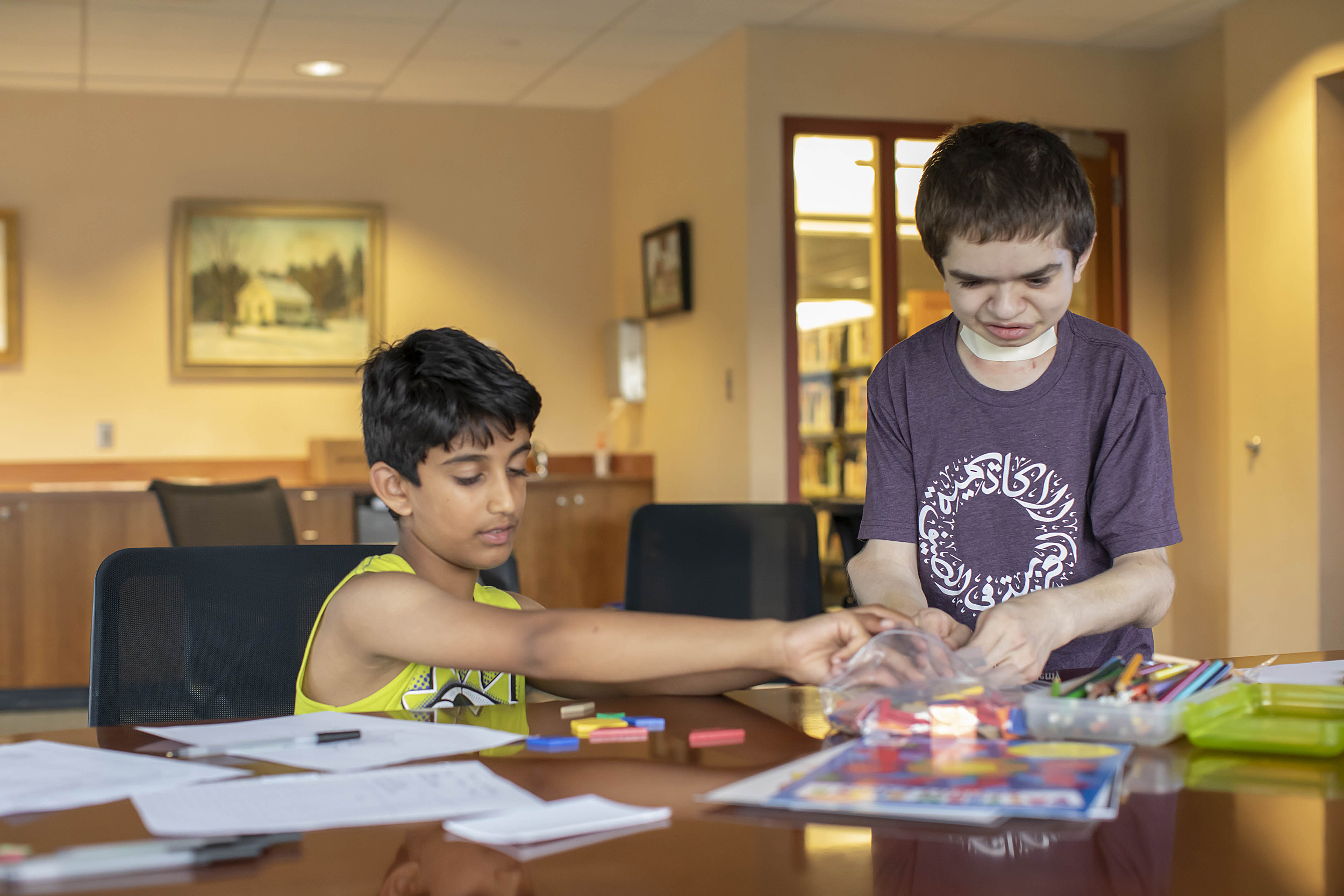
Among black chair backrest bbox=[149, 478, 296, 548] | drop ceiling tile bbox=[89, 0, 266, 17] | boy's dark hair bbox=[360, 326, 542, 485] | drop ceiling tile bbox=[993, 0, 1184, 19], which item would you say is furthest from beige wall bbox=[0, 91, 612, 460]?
boy's dark hair bbox=[360, 326, 542, 485]

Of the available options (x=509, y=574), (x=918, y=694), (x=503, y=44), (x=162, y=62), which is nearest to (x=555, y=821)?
(x=918, y=694)

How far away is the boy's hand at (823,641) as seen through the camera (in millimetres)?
1082

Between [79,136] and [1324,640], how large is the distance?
5415 mm

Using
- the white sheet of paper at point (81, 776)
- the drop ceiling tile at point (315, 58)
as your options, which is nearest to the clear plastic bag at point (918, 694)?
the white sheet of paper at point (81, 776)

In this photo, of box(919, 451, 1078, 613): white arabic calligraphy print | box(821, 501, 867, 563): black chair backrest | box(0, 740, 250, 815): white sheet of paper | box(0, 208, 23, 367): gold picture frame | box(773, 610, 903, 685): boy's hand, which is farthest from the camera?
box(0, 208, 23, 367): gold picture frame

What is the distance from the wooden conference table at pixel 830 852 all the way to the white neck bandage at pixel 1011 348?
66 centimetres

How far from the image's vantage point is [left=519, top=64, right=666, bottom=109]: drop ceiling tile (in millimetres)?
5383

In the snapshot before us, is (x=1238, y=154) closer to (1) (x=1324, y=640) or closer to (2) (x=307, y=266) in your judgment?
(1) (x=1324, y=640)

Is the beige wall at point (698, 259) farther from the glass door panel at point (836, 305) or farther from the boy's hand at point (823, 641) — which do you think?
the boy's hand at point (823, 641)

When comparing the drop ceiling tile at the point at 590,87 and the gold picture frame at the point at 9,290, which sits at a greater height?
the drop ceiling tile at the point at 590,87

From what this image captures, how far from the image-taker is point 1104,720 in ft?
3.27

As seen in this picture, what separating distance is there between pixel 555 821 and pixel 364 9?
426cm

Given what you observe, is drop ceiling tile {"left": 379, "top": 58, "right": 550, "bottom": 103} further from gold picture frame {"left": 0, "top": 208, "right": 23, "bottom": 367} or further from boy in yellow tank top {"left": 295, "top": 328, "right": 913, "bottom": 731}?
→ boy in yellow tank top {"left": 295, "top": 328, "right": 913, "bottom": 731}

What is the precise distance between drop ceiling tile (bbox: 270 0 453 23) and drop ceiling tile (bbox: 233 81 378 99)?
974mm
